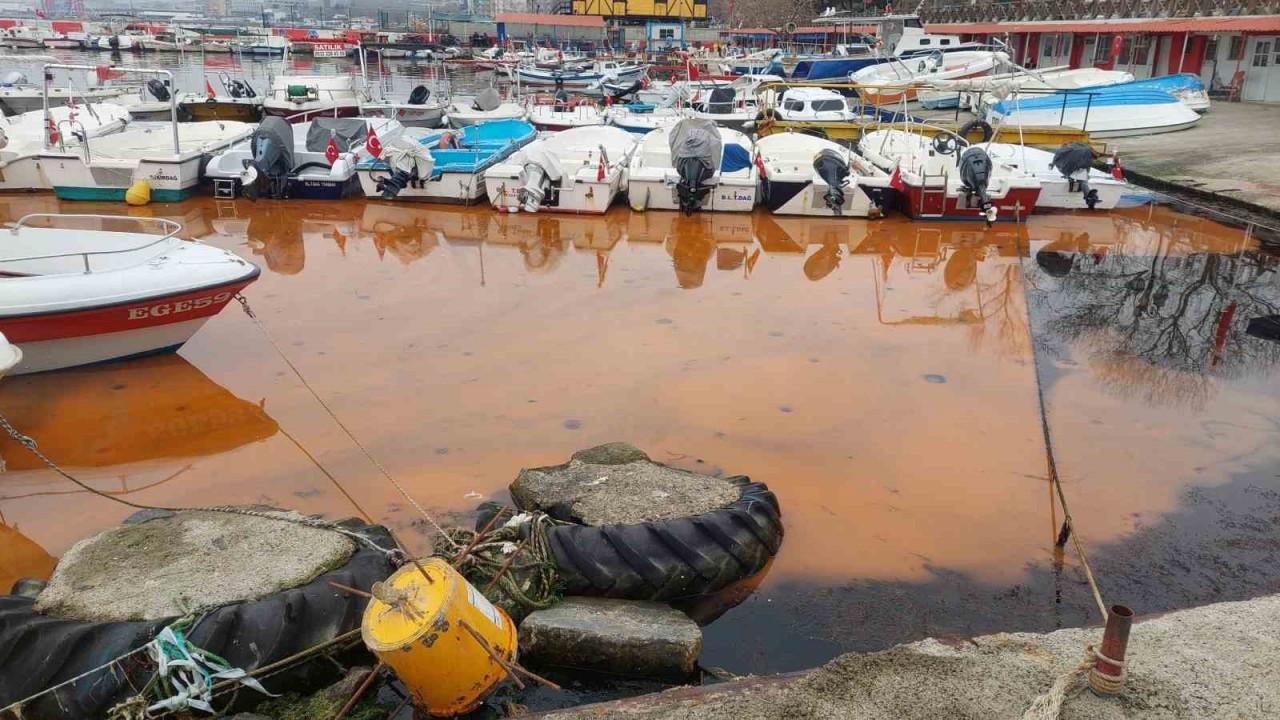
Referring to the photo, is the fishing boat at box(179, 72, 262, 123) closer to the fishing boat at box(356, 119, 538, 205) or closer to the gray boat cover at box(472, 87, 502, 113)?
the gray boat cover at box(472, 87, 502, 113)

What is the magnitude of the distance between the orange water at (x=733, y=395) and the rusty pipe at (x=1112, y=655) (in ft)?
4.75

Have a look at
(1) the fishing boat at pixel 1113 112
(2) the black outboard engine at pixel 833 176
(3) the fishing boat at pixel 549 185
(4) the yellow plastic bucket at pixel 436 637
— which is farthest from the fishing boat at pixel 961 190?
(4) the yellow plastic bucket at pixel 436 637

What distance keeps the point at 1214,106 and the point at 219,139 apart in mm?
27062

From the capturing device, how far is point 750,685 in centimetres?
405

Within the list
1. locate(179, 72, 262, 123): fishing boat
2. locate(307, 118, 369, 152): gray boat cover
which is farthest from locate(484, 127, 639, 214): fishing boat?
locate(179, 72, 262, 123): fishing boat

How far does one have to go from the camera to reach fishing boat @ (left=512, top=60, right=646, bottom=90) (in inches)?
1726

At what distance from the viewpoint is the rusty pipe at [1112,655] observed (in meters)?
3.49

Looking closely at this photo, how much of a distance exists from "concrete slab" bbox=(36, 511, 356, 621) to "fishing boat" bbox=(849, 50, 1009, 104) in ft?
93.3

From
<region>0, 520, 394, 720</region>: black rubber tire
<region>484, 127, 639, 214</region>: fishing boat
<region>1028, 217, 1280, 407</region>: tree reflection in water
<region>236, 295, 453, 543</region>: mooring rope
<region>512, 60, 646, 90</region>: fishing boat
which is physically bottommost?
<region>236, 295, 453, 543</region>: mooring rope

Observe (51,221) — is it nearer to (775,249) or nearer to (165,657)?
(775,249)

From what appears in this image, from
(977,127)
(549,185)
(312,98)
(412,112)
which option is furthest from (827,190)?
(312,98)

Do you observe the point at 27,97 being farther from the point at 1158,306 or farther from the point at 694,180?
the point at 1158,306

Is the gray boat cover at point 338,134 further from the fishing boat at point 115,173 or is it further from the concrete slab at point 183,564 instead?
the concrete slab at point 183,564

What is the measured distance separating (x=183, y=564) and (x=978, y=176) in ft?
43.7
